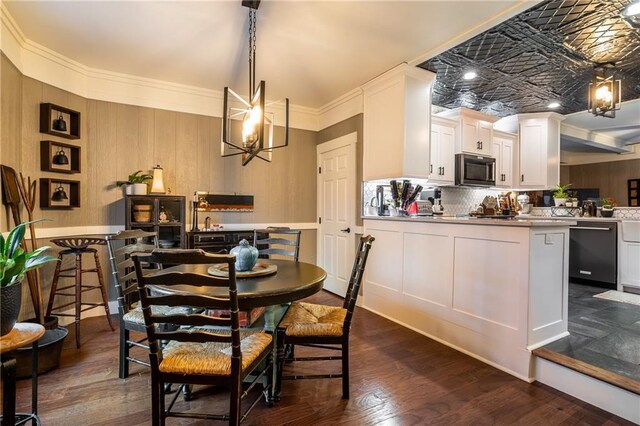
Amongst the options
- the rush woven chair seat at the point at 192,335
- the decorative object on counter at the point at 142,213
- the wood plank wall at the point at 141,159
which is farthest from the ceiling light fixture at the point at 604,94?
the decorative object on counter at the point at 142,213

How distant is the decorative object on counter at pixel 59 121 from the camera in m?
3.14

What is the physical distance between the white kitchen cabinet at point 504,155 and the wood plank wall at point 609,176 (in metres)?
4.60

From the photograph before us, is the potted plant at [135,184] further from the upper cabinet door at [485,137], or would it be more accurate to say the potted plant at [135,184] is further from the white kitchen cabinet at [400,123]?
the upper cabinet door at [485,137]

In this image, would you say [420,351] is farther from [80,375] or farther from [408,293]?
[80,375]

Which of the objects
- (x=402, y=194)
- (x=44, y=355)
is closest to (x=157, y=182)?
(x=44, y=355)

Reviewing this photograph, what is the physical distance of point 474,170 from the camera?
473 cm

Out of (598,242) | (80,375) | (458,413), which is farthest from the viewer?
(598,242)

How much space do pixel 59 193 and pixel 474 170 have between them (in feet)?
16.8

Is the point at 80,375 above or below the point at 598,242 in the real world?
below

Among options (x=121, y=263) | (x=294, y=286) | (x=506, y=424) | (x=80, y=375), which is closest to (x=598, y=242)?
(x=506, y=424)

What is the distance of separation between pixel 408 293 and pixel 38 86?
4.20 m

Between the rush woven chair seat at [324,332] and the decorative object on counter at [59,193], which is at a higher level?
the decorative object on counter at [59,193]

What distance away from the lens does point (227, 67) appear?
3.56 meters

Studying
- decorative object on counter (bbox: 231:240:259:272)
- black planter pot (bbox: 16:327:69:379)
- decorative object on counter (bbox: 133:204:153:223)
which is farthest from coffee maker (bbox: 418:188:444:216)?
black planter pot (bbox: 16:327:69:379)
